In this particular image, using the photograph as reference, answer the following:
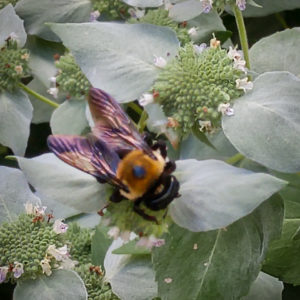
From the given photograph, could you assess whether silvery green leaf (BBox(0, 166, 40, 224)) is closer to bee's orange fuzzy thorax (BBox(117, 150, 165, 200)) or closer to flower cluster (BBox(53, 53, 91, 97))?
flower cluster (BBox(53, 53, 91, 97))

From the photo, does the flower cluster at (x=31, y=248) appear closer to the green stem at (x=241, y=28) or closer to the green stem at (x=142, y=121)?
the green stem at (x=142, y=121)

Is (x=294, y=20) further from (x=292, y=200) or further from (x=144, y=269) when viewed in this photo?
(x=144, y=269)

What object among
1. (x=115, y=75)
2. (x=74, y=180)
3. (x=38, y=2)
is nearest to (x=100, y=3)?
(x=38, y=2)

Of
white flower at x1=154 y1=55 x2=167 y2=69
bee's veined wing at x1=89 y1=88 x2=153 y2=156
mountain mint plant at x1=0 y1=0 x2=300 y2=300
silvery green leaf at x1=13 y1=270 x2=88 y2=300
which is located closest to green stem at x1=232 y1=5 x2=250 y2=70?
mountain mint plant at x1=0 y1=0 x2=300 y2=300

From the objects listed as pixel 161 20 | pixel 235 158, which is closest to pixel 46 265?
pixel 235 158

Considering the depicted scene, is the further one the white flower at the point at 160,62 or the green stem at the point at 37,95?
the green stem at the point at 37,95

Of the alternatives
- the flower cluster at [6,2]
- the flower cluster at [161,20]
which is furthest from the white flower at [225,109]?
the flower cluster at [6,2]
